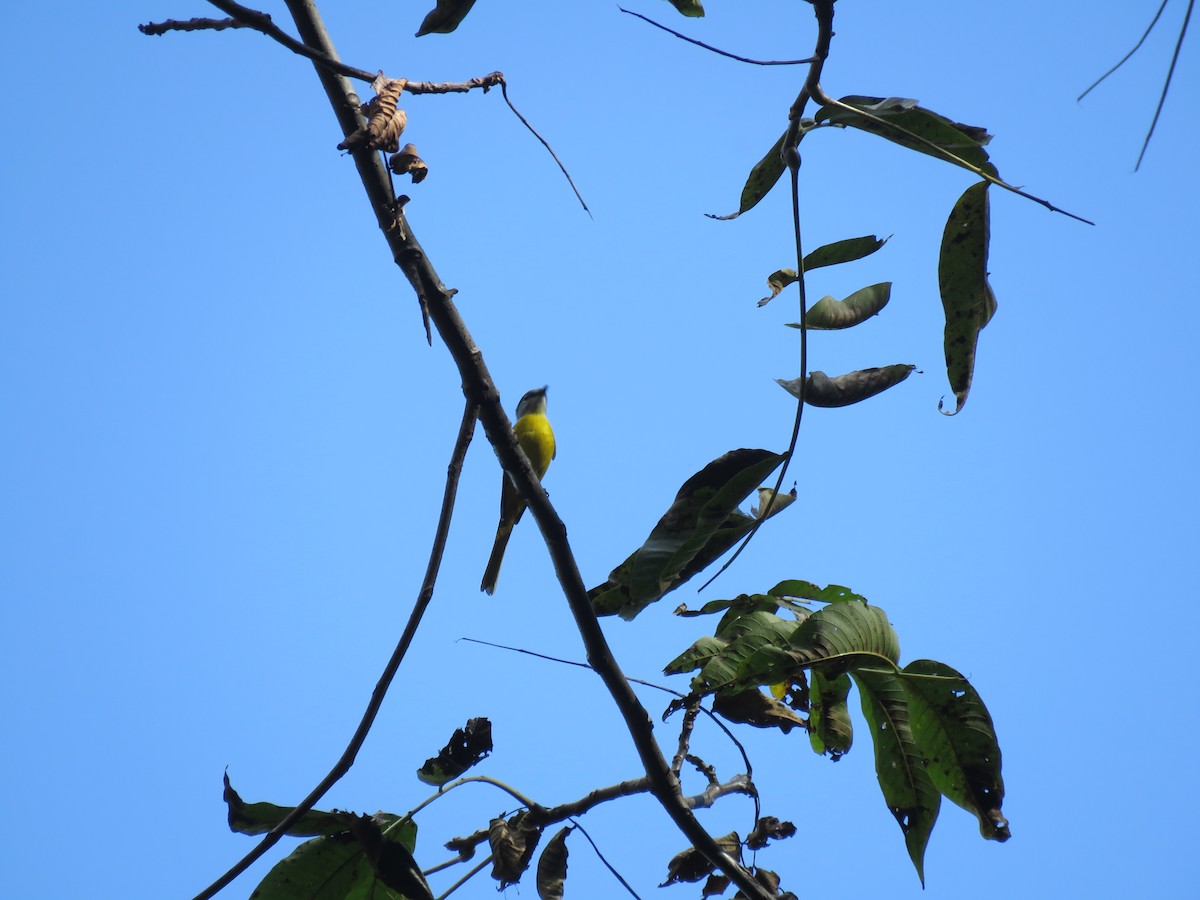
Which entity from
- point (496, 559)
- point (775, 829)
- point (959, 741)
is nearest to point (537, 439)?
point (496, 559)

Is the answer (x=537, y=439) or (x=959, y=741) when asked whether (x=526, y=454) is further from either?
(x=959, y=741)

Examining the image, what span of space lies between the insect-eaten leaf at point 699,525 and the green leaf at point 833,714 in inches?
18.8

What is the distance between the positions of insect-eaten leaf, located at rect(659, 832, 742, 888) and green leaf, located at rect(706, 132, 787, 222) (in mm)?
1695

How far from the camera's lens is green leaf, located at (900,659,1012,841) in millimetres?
1922

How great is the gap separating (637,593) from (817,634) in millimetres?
398

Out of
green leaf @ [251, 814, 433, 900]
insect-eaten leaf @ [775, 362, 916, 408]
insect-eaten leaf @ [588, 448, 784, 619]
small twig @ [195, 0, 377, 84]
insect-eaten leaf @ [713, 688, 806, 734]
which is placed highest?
small twig @ [195, 0, 377, 84]

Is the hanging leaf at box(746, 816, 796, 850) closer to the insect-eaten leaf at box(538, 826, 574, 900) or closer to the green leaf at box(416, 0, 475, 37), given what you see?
the insect-eaten leaf at box(538, 826, 574, 900)

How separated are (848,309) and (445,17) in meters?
0.96

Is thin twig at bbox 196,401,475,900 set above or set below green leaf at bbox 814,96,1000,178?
below

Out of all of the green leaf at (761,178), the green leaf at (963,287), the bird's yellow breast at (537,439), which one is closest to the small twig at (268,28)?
the green leaf at (761,178)

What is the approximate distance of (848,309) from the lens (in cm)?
190

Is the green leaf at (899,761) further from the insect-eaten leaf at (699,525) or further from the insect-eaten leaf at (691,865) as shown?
the insect-eaten leaf at (691,865)

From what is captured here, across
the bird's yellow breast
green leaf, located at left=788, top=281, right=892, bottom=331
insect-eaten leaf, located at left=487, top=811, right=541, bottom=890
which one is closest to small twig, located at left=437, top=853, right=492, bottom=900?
insect-eaten leaf, located at left=487, top=811, right=541, bottom=890

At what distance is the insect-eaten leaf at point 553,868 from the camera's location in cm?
246
